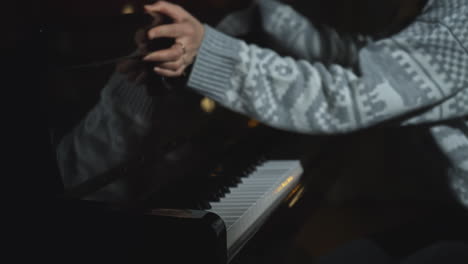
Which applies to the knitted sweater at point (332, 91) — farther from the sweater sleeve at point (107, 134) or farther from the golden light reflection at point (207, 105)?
the golden light reflection at point (207, 105)

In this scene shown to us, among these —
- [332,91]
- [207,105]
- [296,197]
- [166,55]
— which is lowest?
[296,197]

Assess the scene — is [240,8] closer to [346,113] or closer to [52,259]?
[346,113]

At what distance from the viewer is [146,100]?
95cm

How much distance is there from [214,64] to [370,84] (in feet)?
1.08

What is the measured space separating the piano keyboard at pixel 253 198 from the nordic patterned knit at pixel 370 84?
0.49 feet

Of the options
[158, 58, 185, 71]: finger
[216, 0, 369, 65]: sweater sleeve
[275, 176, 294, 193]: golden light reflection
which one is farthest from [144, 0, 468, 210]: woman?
[216, 0, 369, 65]: sweater sleeve

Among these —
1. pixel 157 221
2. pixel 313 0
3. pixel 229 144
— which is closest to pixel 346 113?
pixel 229 144

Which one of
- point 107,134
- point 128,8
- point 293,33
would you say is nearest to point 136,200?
point 107,134

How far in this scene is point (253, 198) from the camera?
2.98 ft

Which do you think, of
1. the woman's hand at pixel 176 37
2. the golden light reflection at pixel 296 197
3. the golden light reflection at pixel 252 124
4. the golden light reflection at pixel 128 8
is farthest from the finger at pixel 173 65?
the golden light reflection at pixel 252 124

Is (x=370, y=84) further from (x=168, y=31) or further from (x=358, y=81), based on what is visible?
(x=168, y=31)

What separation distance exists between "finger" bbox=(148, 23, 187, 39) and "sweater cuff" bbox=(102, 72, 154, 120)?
12cm

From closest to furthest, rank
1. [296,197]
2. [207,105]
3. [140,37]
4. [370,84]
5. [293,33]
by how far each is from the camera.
A: [140,37]
[370,84]
[296,197]
[207,105]
[293,33]

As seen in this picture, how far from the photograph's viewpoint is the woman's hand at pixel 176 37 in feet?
2.68
